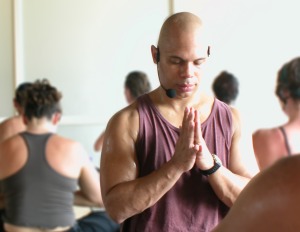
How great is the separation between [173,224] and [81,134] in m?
2.48

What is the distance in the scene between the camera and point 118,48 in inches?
143

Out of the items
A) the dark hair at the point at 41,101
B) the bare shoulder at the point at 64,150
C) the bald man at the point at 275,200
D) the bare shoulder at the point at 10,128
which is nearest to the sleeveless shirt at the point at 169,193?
the bald man at the point at 275,200

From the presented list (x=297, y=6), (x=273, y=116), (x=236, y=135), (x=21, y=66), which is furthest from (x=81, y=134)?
(x=236, y=135)

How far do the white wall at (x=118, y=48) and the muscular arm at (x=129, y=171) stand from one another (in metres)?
2.37

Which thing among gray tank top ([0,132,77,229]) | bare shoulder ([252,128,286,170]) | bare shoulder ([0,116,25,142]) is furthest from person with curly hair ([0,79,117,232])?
bare shoulder ([252,128,286,170])

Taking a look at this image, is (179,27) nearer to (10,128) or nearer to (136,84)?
(10,128)

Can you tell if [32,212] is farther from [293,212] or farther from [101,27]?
[101,27]

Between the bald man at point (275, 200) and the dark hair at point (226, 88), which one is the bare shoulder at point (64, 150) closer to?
the dark hair at point (226, 88)

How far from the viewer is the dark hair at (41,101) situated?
212 cm

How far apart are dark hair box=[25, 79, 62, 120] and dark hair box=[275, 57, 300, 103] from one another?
3.15ft

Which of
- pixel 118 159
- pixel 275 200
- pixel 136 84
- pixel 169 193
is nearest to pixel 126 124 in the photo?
pixel 118 159

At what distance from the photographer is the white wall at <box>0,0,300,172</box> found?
3451 mm

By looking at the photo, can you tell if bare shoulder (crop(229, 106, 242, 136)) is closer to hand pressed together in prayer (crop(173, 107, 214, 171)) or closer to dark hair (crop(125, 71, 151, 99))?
hand pressed together in prayer (crop(173, 107, 214, 171))

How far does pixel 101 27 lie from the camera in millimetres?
3590
